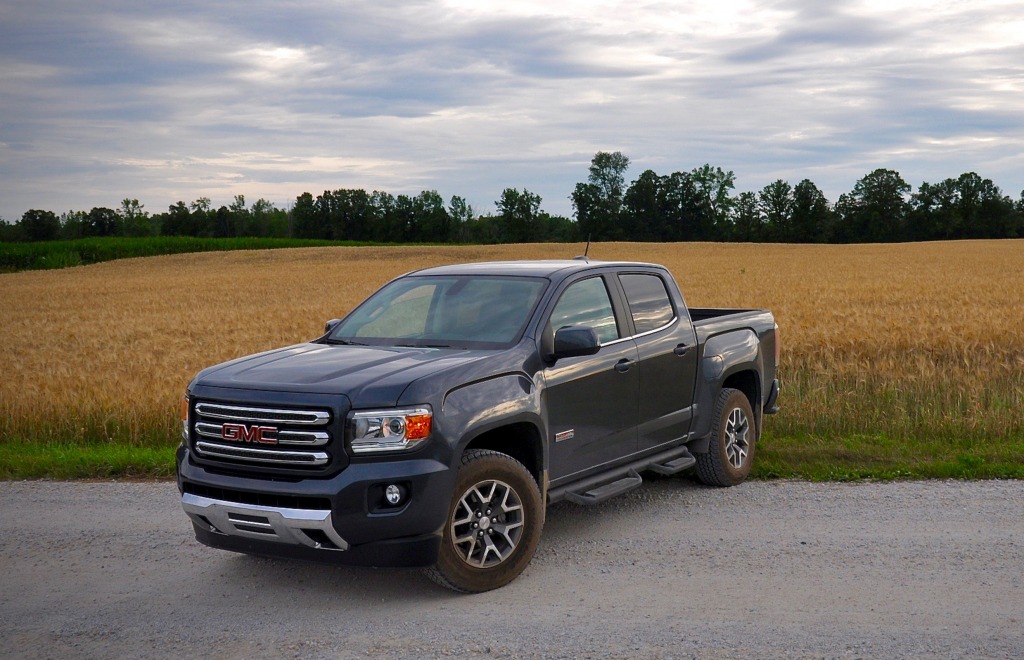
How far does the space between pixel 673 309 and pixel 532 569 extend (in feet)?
8.49

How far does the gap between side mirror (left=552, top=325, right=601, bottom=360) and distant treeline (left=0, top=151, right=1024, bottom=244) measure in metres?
107

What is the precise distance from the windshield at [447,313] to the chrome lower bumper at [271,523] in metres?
1.52

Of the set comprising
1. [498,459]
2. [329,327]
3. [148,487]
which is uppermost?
[329,327]

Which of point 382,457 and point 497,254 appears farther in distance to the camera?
point 497,254

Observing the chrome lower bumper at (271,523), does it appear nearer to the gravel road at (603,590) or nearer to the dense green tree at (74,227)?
the gravel road at (603,590)

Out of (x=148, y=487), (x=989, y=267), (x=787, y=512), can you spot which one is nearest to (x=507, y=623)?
(x=787, y=512)

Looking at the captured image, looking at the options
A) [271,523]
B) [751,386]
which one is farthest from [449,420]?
[751,386]

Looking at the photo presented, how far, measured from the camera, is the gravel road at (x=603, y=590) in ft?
15.1

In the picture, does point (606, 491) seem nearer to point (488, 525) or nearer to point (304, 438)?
point (488, 525)

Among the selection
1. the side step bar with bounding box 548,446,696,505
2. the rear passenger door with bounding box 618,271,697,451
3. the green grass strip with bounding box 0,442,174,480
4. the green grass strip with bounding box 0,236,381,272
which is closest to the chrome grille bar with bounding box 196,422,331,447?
the side step bar with bounding box 548,446,696,505

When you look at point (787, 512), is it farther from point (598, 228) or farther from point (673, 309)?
point (598, 228)

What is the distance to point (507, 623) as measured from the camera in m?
4.89

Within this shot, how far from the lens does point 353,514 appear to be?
504cm

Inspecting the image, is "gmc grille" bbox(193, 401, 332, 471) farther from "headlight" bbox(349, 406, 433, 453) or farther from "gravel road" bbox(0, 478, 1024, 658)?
"gravel road" bbox(0, 478, 1024, 658)
